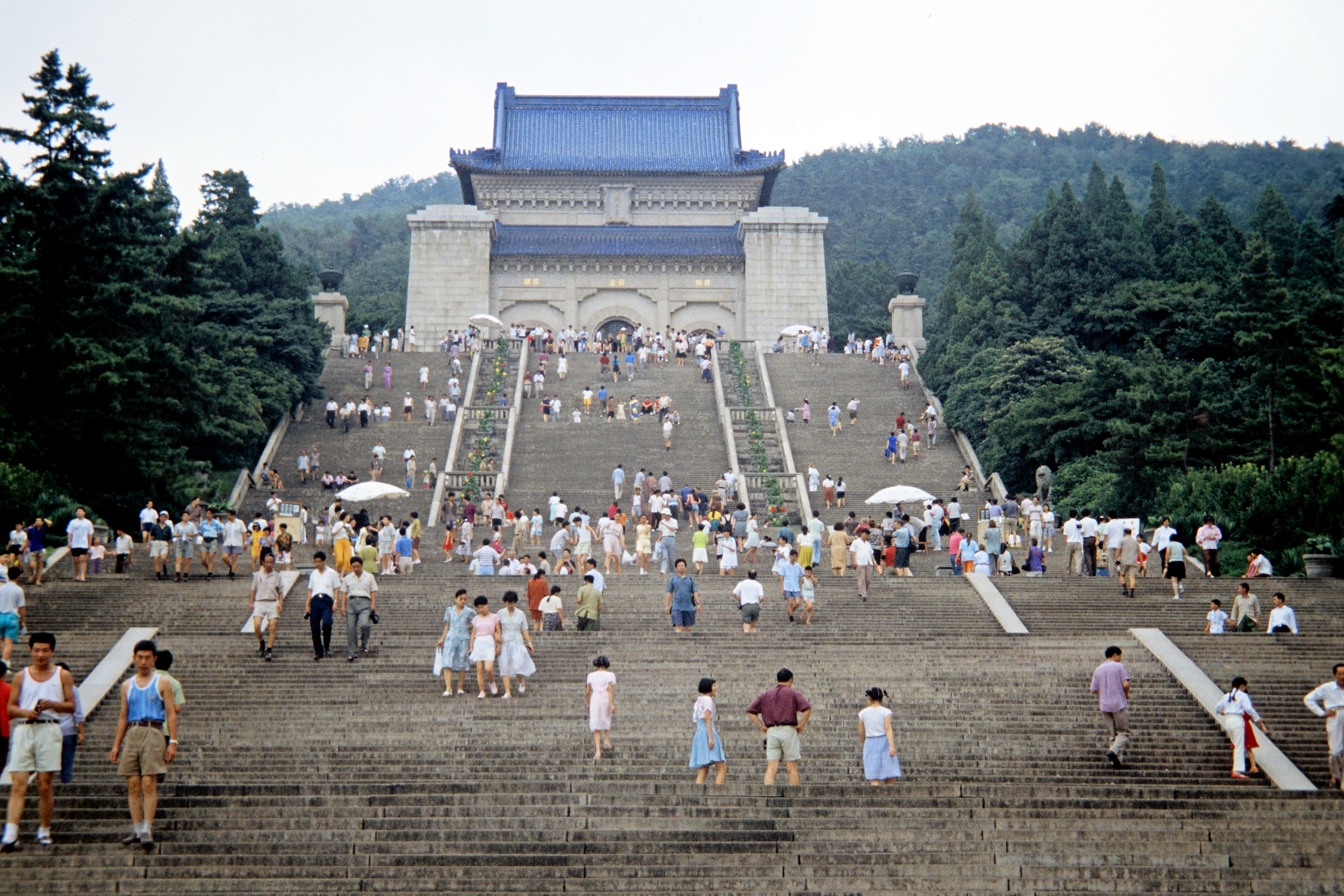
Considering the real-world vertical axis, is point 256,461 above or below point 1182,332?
below

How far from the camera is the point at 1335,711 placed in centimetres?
1223

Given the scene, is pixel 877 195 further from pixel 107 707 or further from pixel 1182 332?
pixel 107 707

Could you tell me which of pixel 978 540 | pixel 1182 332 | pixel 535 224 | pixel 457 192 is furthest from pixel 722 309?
pixel 457 192

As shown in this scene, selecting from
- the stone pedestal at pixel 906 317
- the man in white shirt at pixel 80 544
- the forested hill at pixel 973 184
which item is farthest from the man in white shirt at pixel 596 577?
the forested hill at pixel 973 184

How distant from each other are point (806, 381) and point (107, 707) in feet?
87.0

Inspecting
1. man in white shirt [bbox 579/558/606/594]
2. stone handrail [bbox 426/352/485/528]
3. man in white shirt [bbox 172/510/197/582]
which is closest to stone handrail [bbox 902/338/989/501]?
stone handrail [bbox 426/352/485/528]

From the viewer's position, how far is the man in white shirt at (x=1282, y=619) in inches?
685

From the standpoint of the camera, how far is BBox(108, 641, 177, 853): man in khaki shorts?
1005 cm

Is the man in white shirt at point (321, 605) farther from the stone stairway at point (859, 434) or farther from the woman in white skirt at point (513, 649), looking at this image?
the stone stairway at point (859, 434)

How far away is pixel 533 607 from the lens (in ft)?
58.3

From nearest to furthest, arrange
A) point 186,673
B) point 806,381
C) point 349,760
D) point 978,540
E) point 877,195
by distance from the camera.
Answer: point 349,760 < point 186,673 < point 978,540 < point 806,381 < point 877,195

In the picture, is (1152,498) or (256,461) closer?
(1152,498)

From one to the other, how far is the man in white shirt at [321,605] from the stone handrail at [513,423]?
12791mm

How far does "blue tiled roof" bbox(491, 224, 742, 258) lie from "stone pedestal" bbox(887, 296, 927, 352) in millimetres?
8474
